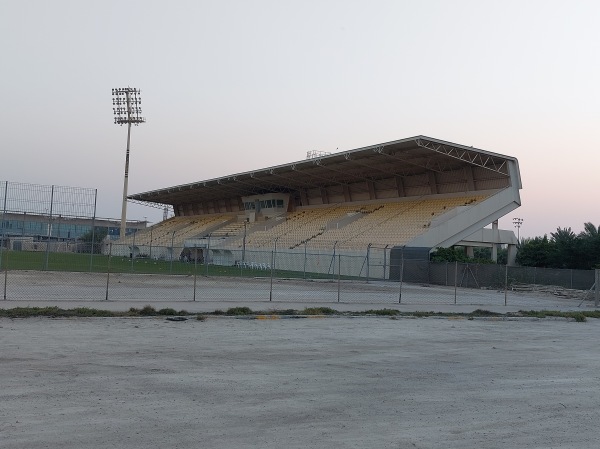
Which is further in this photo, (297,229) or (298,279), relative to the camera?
(297,229)

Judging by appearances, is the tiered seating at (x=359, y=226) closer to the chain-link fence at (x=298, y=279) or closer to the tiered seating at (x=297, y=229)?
the tiered seating at (x=297, y=229)

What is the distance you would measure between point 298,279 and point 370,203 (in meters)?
26.3

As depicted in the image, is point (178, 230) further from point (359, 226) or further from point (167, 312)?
point (167, 312)

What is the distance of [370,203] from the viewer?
66938 mm

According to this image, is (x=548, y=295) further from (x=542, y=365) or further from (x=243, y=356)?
(x=243, y=356)

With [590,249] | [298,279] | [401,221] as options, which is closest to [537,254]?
[590,249]

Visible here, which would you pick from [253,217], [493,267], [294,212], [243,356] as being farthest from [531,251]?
[243,356]

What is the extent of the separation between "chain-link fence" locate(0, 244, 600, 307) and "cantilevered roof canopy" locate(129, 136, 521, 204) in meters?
10.6

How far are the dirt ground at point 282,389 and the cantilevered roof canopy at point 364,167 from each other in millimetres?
37763

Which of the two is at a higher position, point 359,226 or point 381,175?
point 381,175

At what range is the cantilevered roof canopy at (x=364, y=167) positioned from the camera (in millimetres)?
51938

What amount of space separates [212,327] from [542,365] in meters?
7.57

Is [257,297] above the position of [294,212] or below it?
below

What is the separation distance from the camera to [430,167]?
57312 mm
